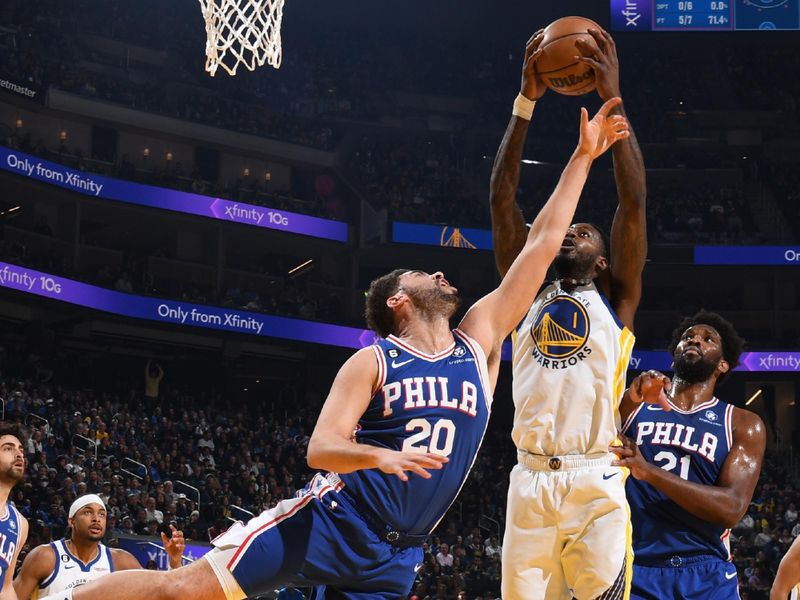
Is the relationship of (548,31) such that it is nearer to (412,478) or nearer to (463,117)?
(412,478)

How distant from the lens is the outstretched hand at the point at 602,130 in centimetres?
443

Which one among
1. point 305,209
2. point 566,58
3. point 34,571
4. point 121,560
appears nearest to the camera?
point 566,58

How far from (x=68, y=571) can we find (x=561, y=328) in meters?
4.80

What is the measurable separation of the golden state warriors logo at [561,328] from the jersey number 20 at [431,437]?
3.21 ft

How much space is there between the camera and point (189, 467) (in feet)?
68.7

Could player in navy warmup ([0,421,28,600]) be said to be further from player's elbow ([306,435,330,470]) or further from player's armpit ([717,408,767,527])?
player's armpit ([717,408,767,527])

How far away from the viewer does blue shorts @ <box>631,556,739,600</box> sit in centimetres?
489

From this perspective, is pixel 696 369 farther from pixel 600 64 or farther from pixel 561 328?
pixel 600 64

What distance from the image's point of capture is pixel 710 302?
31.6 meters

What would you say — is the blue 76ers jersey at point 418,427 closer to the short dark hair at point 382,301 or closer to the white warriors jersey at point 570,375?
the short dark hair at point 382,301

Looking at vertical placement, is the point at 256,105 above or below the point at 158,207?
above

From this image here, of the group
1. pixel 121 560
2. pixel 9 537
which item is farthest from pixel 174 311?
pixel 9 537

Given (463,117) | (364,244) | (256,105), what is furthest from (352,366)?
(463,117)

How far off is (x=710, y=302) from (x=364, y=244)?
33.8ft
